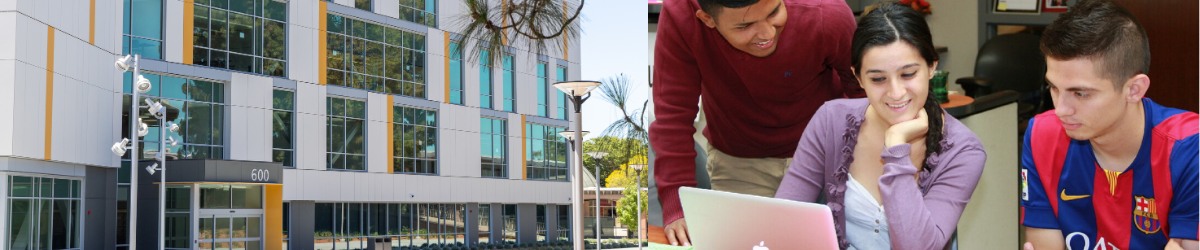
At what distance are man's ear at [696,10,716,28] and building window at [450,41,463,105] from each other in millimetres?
21364

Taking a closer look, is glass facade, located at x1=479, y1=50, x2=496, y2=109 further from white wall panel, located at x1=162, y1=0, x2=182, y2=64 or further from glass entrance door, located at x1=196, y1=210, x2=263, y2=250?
white wall panel, located at x1=162, y1=0, x2=182, y2=64

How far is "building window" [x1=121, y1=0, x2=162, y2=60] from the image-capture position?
727 inches

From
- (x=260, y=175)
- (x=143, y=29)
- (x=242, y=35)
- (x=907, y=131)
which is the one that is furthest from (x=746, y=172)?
(x=242, y=35)

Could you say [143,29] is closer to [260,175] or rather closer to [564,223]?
[260,175]

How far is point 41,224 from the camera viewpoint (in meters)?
15.8

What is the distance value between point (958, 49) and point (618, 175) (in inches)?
183

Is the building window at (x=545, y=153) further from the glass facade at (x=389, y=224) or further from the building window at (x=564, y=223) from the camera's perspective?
the glass facade at (x=389, y=224)

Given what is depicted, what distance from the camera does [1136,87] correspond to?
201 cm

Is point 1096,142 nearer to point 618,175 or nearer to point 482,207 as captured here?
point 618,175

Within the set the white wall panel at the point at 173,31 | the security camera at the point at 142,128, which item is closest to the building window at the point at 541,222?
the white wall panel at the point at 173,31

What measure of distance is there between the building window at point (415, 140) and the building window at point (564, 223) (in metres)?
3.37

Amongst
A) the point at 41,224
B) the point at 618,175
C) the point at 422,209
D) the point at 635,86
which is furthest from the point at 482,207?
the point at 635,86

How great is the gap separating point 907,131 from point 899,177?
10 centimetres

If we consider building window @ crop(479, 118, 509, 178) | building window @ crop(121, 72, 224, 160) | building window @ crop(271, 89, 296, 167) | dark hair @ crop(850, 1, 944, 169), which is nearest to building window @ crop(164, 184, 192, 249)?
building window @ crop(121, 72, 224, 160)
